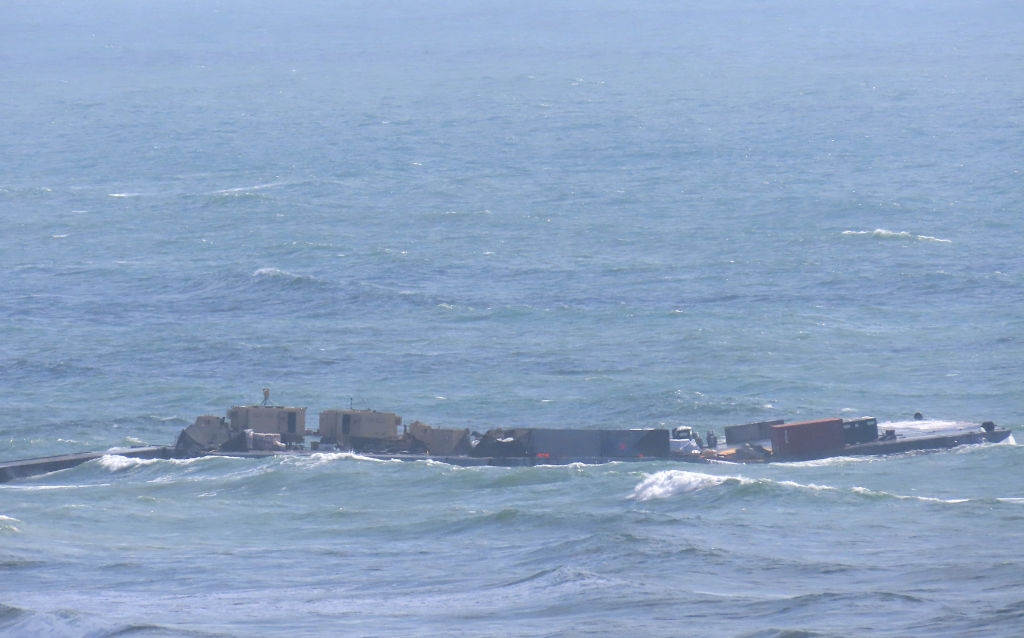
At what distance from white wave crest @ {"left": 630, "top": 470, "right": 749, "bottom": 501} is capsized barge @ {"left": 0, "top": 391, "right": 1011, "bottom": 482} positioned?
4788 mm

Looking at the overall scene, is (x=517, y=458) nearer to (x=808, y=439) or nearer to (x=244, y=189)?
(x=808, y=439)

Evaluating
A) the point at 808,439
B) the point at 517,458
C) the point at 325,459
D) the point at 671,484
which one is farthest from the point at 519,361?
the point at 671,484

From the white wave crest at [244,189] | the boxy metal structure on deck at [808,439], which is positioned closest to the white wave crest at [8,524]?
the boxy metal structure on deck at [808,439]

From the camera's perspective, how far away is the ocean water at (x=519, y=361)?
51.6m

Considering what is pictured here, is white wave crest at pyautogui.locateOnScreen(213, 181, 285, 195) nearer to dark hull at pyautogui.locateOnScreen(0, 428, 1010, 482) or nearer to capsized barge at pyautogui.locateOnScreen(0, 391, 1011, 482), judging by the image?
dark hull at pyautogui.locateOnScreen(0, 428, 1010, 482)

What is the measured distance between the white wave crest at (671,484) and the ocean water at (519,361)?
12.8 inches

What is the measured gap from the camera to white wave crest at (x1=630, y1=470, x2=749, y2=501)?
6531 centimetres

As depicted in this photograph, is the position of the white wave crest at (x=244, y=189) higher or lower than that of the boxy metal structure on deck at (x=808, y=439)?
higher

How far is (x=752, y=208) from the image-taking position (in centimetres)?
15262

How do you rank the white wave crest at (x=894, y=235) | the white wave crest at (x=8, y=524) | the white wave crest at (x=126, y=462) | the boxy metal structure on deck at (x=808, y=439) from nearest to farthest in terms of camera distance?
the white wave crest at (x=8, y=524)
the boxy metal structure on deck at (x=808, y=439)
the white wave crest at (x=126, y=462)
the white wave crest at (x=894, y=235)

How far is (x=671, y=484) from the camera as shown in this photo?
66250 mm

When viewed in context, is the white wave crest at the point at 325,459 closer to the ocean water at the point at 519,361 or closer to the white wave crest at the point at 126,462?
the ocean water at the point at 519,361

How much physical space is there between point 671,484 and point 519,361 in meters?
33.6

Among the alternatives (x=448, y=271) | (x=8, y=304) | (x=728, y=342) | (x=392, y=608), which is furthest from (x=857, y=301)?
(x=392, y=608)
